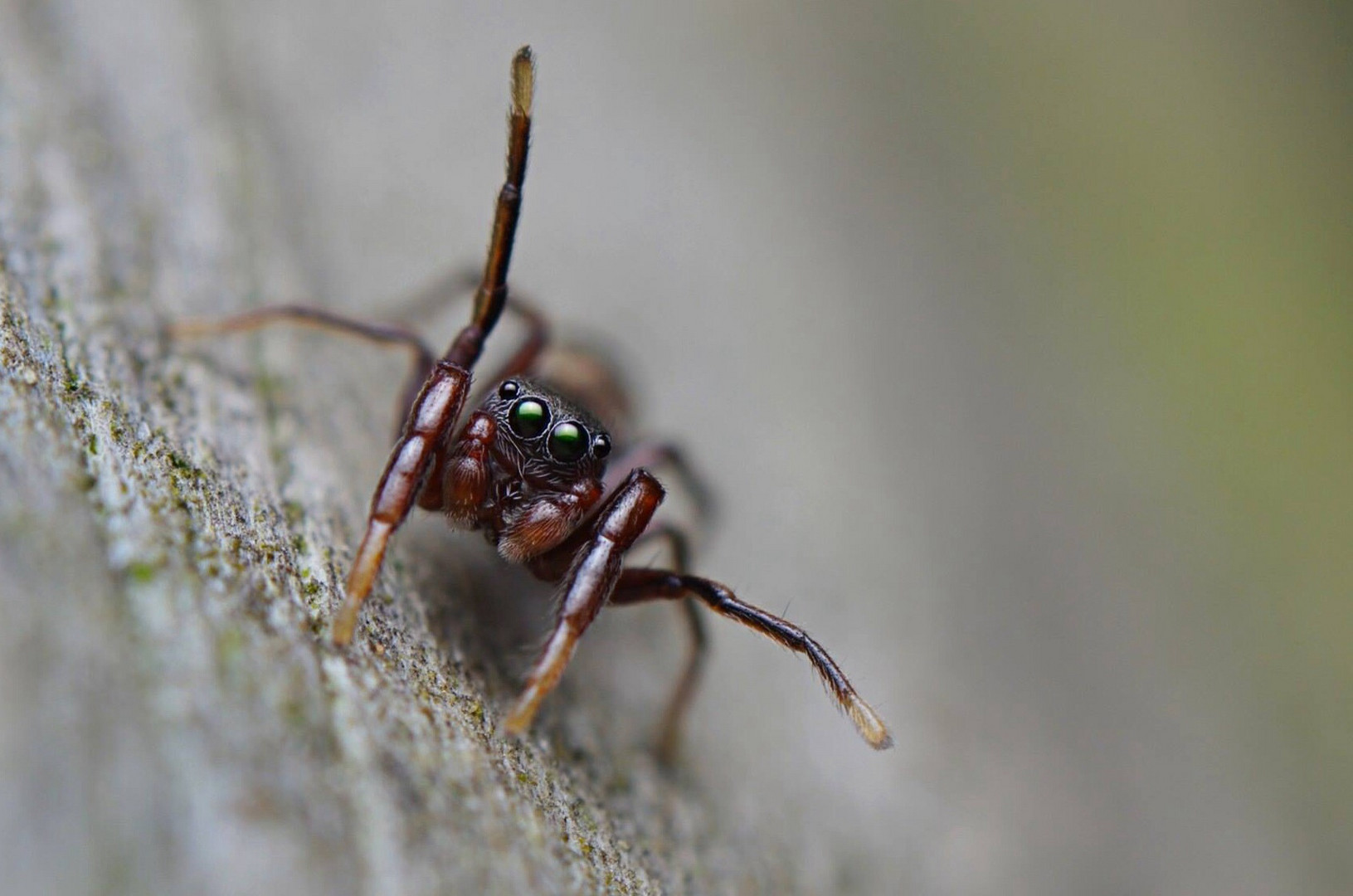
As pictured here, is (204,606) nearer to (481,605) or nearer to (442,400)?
(442,400)

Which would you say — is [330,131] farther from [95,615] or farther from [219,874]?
[219,874]

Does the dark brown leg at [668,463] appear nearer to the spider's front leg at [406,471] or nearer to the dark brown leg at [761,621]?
the dark brown leg at [761,621]

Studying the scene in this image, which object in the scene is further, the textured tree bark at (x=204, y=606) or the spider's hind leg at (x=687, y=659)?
the spider's hind leg at (x=687, y=659)

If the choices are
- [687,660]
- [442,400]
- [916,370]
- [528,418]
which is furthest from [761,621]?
[916,370]

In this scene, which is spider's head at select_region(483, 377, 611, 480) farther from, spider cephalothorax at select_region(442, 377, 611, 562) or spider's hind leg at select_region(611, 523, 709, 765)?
spider's hind leg at select_region(611, 523, 709, 765)

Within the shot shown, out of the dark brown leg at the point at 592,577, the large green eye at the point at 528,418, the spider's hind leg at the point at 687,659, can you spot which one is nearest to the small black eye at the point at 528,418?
the large green eye at the point at 528,418

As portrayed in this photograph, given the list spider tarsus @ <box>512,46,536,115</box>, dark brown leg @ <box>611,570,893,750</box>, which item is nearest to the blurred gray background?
dark brown leg @ <box>611,570,893,750</box>

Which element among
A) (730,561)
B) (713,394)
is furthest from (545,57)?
(730,561)
